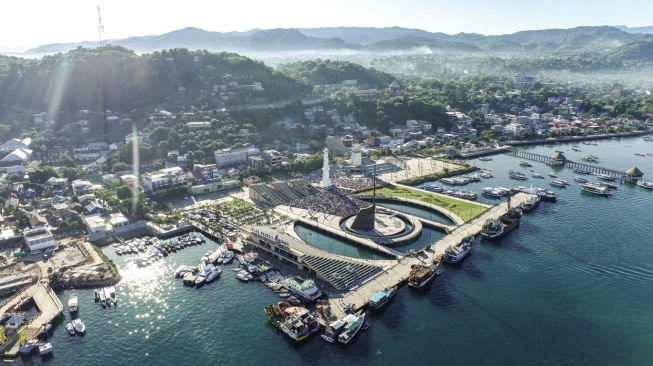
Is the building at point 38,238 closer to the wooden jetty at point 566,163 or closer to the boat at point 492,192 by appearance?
the boat at point 492,192

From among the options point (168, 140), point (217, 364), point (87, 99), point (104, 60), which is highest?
point (104, 60)

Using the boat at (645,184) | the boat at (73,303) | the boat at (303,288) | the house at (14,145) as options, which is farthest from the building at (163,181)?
the boat at (645,184)

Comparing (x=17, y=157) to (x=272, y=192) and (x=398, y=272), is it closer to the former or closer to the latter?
(x=272, y=192)

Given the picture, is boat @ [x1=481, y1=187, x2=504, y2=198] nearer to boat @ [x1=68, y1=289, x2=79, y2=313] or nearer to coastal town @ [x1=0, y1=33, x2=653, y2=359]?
coastal town @ [x1=0, y1=33, x2=653, y2=359]

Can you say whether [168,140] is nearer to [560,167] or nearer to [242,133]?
[242,133]

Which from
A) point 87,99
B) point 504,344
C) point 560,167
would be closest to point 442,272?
point 504,344

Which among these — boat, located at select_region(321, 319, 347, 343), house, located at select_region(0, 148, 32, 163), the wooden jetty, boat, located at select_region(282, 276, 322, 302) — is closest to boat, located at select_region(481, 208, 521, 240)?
boat, located at select_region(282, 276, 322, 302)

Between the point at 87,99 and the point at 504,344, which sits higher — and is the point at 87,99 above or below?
above

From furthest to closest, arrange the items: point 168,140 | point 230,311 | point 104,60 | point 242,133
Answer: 1. point 104,60
2. point 242,133
3. point 168,140
4. point 230,311
